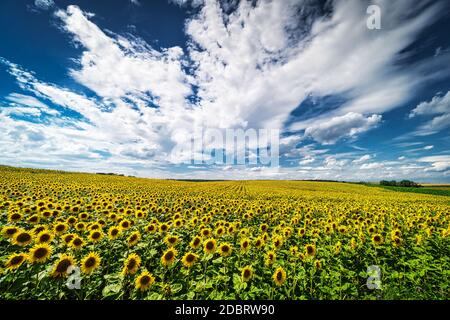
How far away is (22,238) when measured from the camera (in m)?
5.06

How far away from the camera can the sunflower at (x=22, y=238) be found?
195 inches

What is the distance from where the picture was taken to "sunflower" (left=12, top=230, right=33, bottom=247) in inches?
195

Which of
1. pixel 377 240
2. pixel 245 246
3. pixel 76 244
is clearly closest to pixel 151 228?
pixel 76 244

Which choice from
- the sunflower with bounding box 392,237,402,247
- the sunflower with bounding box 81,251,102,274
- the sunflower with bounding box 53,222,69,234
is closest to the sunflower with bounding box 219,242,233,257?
the sunflower with bounding box 81,251,102,274

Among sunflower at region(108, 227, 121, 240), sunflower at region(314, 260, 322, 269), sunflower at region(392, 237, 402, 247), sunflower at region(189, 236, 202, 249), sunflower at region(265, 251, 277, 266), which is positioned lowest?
sunflower at region(314, 260, 322, 269)

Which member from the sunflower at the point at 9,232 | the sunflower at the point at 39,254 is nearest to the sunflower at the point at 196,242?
the sunflower at the point at 39,254

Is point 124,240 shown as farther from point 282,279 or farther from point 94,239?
point 282,279

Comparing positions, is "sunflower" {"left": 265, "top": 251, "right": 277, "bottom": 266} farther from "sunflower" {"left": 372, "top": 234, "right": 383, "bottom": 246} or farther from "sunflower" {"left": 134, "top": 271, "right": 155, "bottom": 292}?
"sunflower" {"left": 372, "top": 234, "right": 383, "bottom": 246}

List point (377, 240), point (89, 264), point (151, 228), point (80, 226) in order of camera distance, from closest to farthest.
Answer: point (89, 264)
point (377, 240)
point (80, 226)
point (151, 228)

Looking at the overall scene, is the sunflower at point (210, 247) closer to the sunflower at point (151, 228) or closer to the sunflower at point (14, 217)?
the sunflower at point (151, 228)

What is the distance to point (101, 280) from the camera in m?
4.41

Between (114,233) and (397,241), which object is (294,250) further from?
(114,233)
